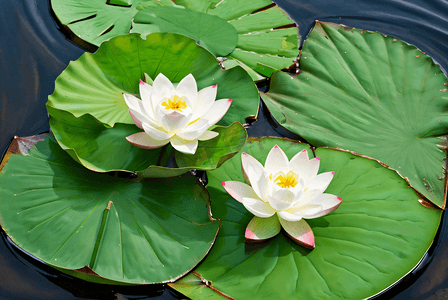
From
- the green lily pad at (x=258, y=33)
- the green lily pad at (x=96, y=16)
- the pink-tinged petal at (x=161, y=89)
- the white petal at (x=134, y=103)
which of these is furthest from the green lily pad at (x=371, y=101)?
the green lily pad at (x=96, y=16)

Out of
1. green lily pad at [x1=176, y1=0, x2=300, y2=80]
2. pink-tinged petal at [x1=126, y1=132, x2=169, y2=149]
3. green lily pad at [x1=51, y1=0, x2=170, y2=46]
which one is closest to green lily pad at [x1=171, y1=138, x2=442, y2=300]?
pink-tinged petal at [x1=126, y1=132, x2=169, y2=149]

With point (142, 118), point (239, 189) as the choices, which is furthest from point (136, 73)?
point (239, 189)

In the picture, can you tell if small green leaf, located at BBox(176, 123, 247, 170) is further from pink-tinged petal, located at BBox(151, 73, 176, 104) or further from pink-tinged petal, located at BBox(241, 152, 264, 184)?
pink-tinged petal, located at BBox(151, 73, 176, 104)

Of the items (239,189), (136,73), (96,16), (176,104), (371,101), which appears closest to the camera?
(239,189)

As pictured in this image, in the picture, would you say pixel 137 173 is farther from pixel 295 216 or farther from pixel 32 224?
pixel 295 216

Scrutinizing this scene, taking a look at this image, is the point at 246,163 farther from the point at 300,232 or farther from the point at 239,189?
the point at 300,232

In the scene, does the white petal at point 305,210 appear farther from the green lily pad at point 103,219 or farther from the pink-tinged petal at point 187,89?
the pink-tinged petal at point 187,89
